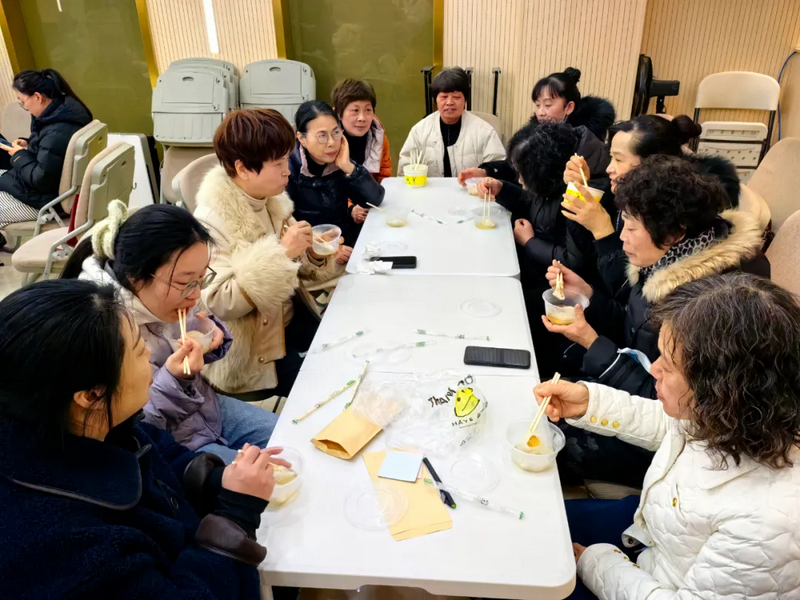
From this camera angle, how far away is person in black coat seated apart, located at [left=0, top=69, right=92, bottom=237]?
11.4ft

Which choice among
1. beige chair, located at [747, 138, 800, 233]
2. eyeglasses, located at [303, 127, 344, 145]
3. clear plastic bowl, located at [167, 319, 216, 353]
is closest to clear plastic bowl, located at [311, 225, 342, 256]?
eyeglasses, located at [303, 127, 344, 145]

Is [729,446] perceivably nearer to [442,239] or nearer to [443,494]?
[443,494]

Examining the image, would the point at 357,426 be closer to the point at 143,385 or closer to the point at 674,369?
the point at 143,385

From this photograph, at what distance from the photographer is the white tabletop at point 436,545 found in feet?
3.41

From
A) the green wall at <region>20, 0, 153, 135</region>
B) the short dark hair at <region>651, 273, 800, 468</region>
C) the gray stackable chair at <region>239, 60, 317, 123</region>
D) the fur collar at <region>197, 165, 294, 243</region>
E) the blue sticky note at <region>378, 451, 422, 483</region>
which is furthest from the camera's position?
the green wall at <region>20, 0, 153, 135</region>

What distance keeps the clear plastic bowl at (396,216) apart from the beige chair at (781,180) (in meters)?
1.71

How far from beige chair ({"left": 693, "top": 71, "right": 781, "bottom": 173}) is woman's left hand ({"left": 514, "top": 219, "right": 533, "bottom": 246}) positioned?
2684 mm

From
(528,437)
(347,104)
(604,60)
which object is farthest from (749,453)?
(604,60)

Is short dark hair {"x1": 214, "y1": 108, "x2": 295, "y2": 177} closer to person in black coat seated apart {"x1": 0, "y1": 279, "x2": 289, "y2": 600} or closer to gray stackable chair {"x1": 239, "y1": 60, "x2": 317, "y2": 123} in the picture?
person in black coat seated apart {"x1": 0, "y1": 279, "x2": 289, "y2": 600}

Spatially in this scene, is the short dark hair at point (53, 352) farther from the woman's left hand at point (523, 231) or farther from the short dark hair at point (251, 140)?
the woman's left hand at point (523, 231)

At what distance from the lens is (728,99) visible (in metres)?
4.55

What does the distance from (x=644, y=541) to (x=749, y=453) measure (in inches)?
15.9

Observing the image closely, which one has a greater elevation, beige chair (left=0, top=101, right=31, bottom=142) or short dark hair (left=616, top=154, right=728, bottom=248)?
short dark hair (left=616, top=154, right=728, bottom=248)

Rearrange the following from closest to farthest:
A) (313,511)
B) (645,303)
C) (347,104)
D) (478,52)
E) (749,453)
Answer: (749,453)
(313,511)
(645,303)
(347,104)
(478,52)
